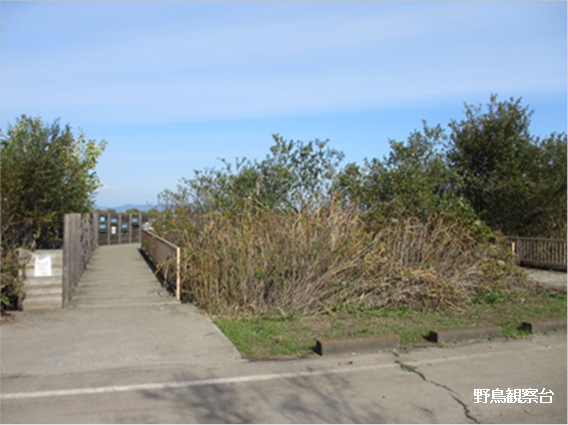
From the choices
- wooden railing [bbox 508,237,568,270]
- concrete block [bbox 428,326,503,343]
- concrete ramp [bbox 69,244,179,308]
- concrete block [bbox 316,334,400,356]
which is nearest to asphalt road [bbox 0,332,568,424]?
concrete block [bbox 316,334,400,356]

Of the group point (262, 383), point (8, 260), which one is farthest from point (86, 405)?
point (8, 260)

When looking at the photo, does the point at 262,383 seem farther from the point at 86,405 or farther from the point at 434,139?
the point at 434,139

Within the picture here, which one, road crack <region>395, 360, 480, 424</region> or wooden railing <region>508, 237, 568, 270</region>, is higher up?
wooden railing <region>508, 237, 568, 270</region>

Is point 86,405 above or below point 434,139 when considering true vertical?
below

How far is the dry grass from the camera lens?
380 inches

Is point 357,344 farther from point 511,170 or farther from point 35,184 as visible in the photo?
point 511,170

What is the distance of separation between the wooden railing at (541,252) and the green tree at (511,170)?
47.2 inches

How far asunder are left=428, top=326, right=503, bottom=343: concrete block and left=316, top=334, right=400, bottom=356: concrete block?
2.46 feet

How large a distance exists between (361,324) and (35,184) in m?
6.75

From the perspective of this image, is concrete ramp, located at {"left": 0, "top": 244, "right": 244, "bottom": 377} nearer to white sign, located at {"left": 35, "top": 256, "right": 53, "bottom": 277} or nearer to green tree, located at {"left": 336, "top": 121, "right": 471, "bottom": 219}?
white sign, located at {"left": 35, "top": 256, "right": 53, "bottom": 277}

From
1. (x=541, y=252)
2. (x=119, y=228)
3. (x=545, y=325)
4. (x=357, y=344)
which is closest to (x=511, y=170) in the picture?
(x=541, y=252)

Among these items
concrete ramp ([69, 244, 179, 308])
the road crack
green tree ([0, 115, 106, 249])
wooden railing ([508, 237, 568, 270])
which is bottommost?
the road crack

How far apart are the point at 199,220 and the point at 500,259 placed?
23.0 feet

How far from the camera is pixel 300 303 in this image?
31.4 ft
